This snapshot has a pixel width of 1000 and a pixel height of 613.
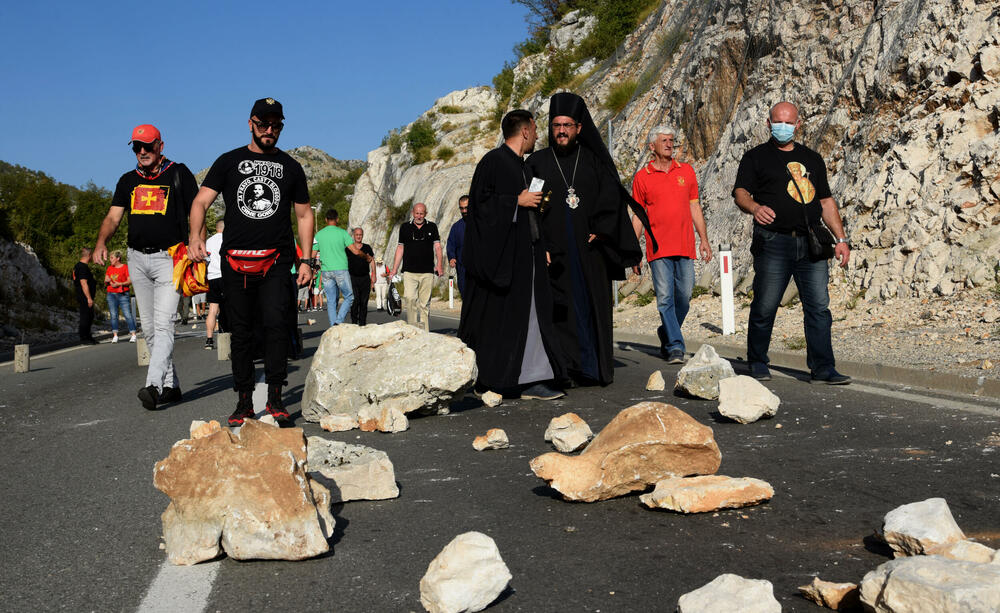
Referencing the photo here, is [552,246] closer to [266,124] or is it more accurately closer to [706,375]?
[706,375]

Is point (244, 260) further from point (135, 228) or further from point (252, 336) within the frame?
point (135, 228)

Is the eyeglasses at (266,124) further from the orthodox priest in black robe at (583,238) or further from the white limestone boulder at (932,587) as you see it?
the white limestone boulder at (932,587)

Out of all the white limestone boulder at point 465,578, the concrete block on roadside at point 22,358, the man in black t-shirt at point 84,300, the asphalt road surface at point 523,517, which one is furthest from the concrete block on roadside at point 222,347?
the white limestone boulder at point 465,578

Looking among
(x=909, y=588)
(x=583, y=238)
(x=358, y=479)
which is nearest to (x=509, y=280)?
(x=583, y=238)

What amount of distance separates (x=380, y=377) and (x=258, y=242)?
1316 mm

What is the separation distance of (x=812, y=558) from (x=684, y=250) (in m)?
6.96

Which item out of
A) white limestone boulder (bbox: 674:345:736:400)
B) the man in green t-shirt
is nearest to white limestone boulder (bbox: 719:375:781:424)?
white limestone boulder (bbox: 674:345:736:400)

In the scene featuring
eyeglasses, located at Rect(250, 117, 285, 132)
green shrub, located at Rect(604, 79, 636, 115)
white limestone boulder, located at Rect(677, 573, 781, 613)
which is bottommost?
white limestone boulder, located at Rect(677, 573, 781, 613)

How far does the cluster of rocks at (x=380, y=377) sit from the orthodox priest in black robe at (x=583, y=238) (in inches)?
47.2

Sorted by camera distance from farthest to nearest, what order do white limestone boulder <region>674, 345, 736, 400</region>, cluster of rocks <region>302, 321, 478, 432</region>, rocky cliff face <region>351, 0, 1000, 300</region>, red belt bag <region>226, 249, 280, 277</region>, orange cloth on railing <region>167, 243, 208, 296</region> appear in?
rocky cliff face <region>351, 0, 1000, 300</region>
orange cloth on railing <region>167, 243, 208, 296</region>
white limestone boulder <region>674, 345, 736, 400</region>
cluster of rocks <region>302, 321, 478, 432</region>
red belt bag <region>226, 249, 280, 277</region>

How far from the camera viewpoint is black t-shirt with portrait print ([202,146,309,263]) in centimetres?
632

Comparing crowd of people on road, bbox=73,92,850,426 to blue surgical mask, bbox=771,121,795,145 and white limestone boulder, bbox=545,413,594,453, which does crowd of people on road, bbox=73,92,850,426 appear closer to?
blue surgical mask, bbox=771,121,795,145

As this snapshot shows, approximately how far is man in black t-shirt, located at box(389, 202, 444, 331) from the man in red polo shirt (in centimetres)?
480

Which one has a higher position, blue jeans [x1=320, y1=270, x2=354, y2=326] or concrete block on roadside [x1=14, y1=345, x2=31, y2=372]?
blue jeans [x1=320, y1=270, x2=354, y2=326]
